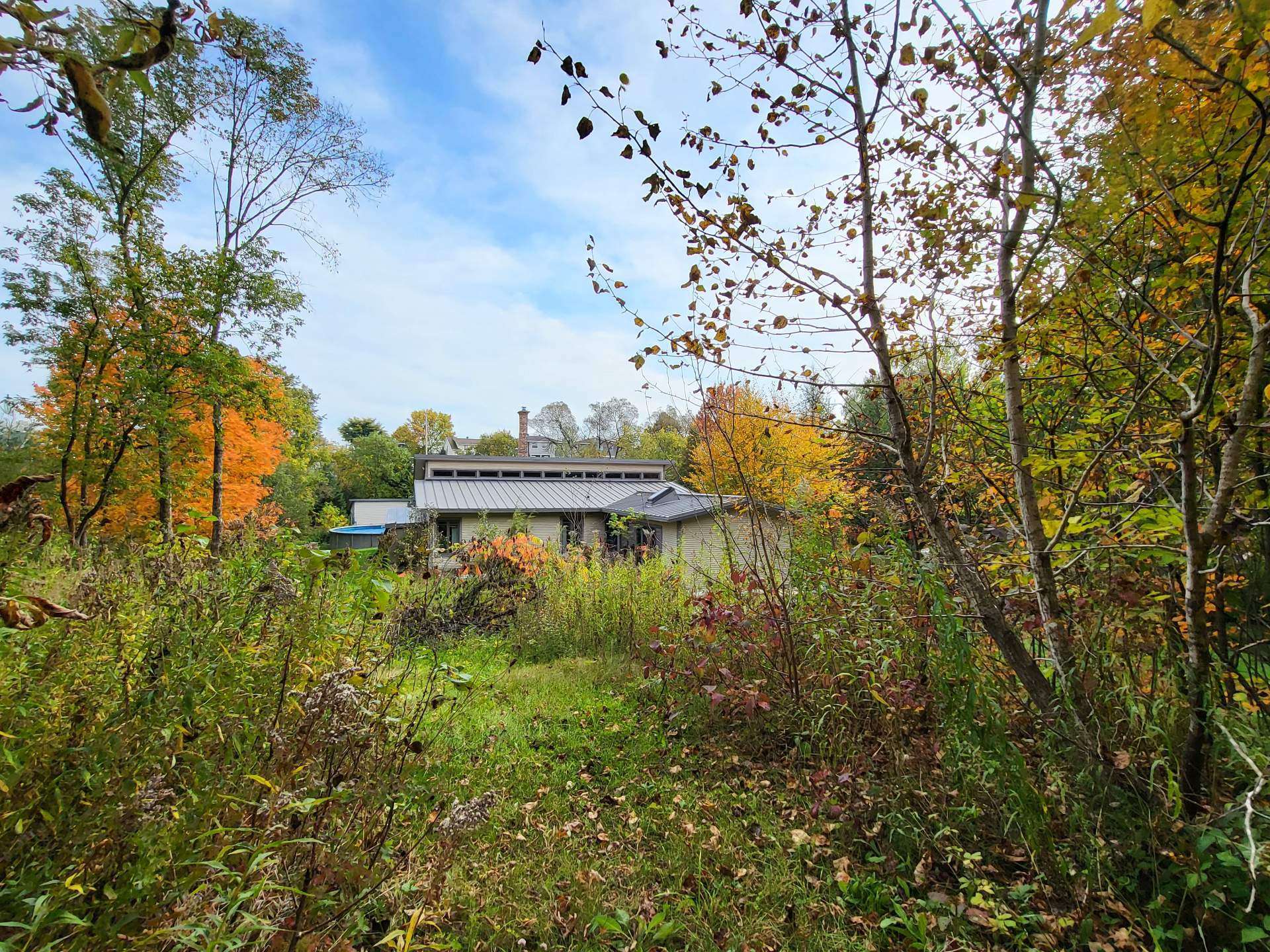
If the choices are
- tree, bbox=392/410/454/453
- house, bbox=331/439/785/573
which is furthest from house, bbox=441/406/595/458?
tree, bbox=392/410/454/453

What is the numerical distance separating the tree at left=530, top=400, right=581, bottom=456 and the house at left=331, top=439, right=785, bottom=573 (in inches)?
Result: 511

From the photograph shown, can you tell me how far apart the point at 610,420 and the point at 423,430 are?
51.2ft

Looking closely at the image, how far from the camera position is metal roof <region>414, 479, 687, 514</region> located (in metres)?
18.0

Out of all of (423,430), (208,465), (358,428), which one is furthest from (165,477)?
(423,430)

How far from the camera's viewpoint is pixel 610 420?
42938 millimetres

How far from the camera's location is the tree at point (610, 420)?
139 ft

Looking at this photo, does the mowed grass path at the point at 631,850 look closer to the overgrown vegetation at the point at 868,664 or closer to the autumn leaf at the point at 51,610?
the overgrown vegetation at the point at 868,664

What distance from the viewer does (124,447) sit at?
800cm

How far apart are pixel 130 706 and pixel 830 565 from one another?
3435 mm

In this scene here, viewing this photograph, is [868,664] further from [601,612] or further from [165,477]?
[165,477]

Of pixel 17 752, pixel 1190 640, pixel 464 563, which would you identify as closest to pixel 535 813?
pixel 17 752

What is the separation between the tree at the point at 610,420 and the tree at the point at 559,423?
1.29 meters

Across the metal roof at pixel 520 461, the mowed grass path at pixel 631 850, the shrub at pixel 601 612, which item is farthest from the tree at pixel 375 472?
the mowed grass path at pixel 631 850

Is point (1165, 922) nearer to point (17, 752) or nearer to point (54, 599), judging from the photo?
point (17, 752)
